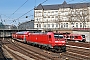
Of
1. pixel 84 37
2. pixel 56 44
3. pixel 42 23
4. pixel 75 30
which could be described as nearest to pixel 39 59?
pixel 56 44

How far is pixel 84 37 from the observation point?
70.9m

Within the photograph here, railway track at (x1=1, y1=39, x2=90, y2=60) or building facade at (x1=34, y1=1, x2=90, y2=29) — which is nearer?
railway track at (x1=1, y1=39, x2=90, y2=60)

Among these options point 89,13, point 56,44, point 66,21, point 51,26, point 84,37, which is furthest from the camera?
point 51,26

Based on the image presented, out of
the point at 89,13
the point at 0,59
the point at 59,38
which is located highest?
the point at 89,13

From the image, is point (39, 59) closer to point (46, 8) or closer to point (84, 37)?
point (84, 37)

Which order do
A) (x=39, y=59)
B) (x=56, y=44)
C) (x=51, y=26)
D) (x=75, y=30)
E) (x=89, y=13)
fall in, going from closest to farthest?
(x=39, y=59), (x=56, y=44), (x=75, y=30), (x=89, y=13), (x=51, y=26)

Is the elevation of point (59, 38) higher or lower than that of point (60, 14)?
lower

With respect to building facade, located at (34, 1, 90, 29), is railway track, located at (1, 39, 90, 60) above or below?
below

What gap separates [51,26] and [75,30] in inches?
1407

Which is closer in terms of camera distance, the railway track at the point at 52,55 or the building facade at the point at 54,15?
the railway track at the point at 52,55

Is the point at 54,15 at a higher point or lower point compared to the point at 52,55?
higher

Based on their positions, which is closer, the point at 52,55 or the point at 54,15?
the point at 52,55

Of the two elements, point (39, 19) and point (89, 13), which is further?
point (39, 19)

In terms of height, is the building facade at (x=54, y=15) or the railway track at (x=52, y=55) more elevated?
the building facade at (x=54, y=15)
